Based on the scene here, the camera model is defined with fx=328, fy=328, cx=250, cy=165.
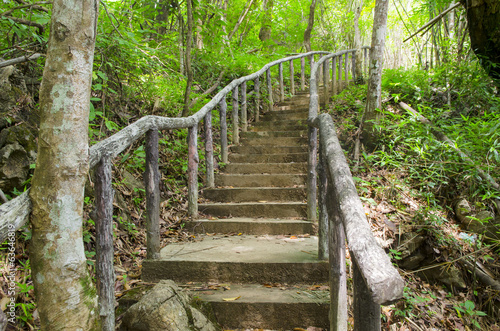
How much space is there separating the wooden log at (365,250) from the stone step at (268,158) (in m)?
3.21

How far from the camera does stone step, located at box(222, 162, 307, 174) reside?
4457 mm

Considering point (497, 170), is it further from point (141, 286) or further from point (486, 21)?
point (141, 286)

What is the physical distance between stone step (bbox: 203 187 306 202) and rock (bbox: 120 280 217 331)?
1999 millimetres

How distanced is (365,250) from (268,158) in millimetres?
3919

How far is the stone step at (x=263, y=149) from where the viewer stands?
505cm

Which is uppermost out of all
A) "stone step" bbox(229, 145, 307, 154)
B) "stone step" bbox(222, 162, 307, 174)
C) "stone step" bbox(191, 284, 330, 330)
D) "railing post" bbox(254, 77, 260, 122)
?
"railing post" bbox(254, 77, 260, 122)

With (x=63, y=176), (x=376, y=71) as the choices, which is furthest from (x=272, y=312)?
A: (x=376, y=71)

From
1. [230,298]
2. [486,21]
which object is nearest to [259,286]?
[230,298]

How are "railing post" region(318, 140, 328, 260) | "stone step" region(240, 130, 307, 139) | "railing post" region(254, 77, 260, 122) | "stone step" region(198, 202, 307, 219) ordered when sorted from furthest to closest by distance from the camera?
"railing post" region(254, 77, 260, 122) < "stone step" region(240, 130, 307, 139) < "stone step" region(198, 202, 307, 219) < "railing post" region(318, 140, 328, 260)

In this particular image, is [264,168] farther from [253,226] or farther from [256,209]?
[253,226]

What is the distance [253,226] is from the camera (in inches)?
130

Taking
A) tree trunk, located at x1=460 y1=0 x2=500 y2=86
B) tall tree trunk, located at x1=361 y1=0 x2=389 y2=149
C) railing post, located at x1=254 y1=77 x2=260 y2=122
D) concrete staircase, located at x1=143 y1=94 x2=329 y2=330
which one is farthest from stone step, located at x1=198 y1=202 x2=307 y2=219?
tree trunk, located at x1=460 y1=0 x2=500 y2=86

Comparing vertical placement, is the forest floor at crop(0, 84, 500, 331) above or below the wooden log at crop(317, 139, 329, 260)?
below

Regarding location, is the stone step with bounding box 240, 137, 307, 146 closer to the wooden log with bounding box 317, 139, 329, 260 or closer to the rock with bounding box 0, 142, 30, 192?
the wooden log with bounding box 317, 139, 329, 260
